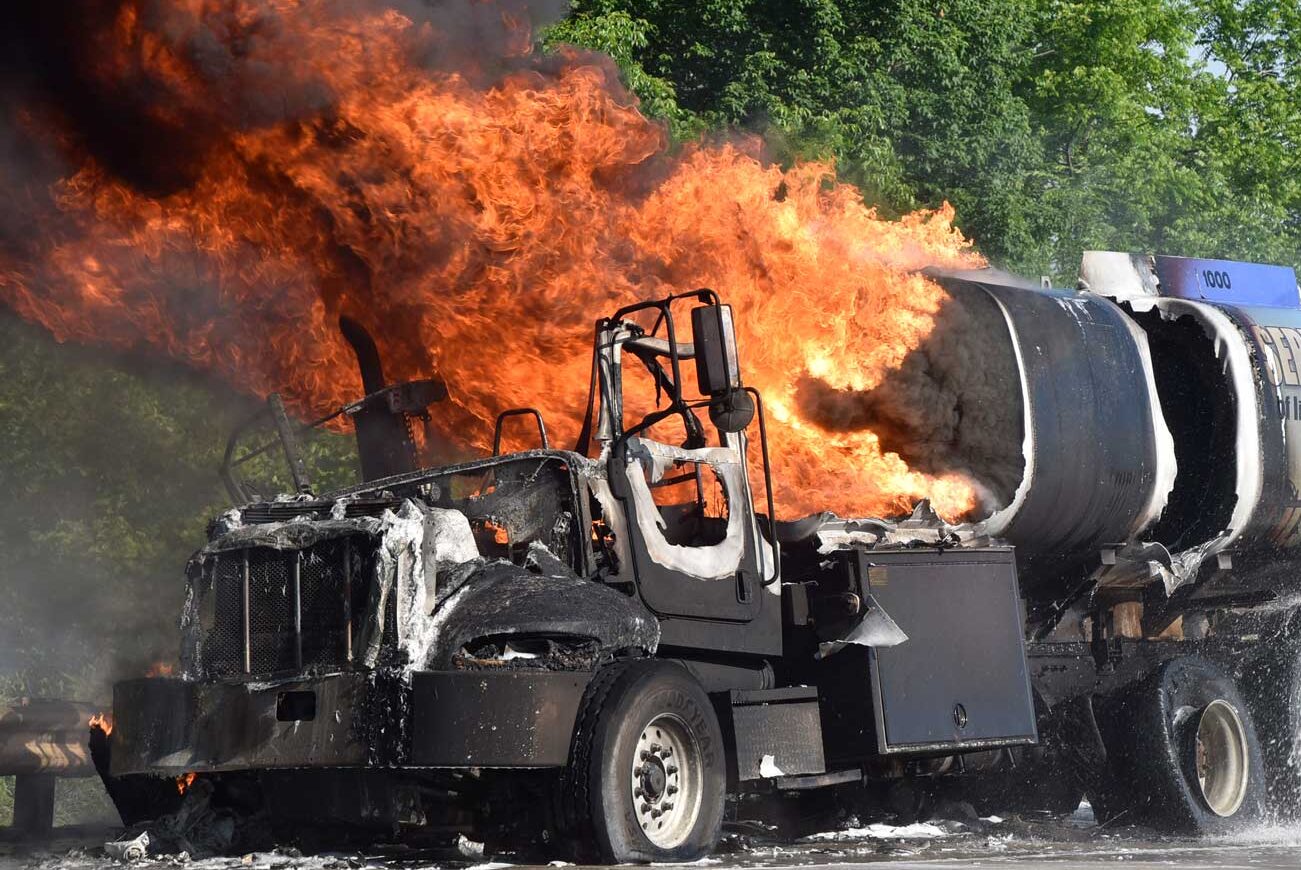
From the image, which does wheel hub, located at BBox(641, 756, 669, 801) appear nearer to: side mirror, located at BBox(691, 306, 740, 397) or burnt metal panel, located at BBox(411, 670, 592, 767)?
burnt metal panel, located at BBox(411, 670, 592, 767)

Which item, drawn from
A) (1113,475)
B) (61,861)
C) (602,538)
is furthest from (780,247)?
(61,861)

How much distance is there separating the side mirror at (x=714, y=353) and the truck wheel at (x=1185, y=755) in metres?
5.16

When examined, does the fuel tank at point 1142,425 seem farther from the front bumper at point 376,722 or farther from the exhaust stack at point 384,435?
the front bumper at point 376,722

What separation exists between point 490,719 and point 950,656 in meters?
3.77

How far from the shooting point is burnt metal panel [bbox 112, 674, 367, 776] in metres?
8.86

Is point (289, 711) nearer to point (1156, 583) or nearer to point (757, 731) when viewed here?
point (757, 731)

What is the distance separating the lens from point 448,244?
39.0 ft

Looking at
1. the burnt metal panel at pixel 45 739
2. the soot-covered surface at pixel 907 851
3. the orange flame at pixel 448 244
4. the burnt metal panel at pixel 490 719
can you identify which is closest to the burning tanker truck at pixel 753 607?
the burnt metal panel at pixel 490 719

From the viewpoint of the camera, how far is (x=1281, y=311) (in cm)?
1427

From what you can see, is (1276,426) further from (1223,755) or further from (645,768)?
(645,768)

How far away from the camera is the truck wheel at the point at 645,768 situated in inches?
353

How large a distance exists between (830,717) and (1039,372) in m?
3.08

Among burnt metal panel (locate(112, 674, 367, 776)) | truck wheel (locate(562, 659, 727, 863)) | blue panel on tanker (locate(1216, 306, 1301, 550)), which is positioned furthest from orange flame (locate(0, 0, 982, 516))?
burnt metal panel (locate(112, 674, 367, 776))

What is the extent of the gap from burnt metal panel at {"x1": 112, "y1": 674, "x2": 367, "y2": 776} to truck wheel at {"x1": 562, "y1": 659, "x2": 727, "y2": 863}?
1.17 m
